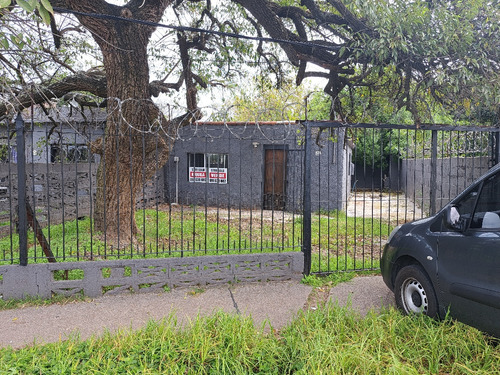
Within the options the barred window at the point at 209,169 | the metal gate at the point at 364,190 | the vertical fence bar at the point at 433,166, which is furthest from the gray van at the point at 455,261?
the barred window at the point at 209,169

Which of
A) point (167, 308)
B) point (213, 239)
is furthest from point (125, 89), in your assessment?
point (167, 308)

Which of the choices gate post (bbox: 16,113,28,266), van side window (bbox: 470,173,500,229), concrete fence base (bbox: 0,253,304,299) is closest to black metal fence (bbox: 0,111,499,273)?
gate post (bbox: 16,113,28,266)

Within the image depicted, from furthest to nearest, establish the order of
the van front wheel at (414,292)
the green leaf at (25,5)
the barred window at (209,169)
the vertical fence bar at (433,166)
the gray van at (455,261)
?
the barred window at (209,169) → the vertical fence bar at (433,166) → the van front wheel at (414,292) → the gray van at (455,261) → the green leaf at (25,5)

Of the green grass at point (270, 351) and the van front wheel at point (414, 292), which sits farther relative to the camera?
the van front wheel at point (414, 292)

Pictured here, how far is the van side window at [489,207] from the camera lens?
3.37m

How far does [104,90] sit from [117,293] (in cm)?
499

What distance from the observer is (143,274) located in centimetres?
504

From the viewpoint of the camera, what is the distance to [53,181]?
9875 millimetres

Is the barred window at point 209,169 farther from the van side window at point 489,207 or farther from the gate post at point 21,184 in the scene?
the van side window at point 489,207

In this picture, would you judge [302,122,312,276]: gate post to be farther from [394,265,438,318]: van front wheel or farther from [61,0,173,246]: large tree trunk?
[61,0,173,246]: large tree trunk

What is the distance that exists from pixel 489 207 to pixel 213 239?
5.24 metres

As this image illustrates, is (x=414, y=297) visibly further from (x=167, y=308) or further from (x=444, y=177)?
(x=444, y=177)

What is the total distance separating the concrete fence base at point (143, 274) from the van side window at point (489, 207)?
2359 mm

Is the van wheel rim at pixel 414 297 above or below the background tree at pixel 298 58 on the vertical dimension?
below
